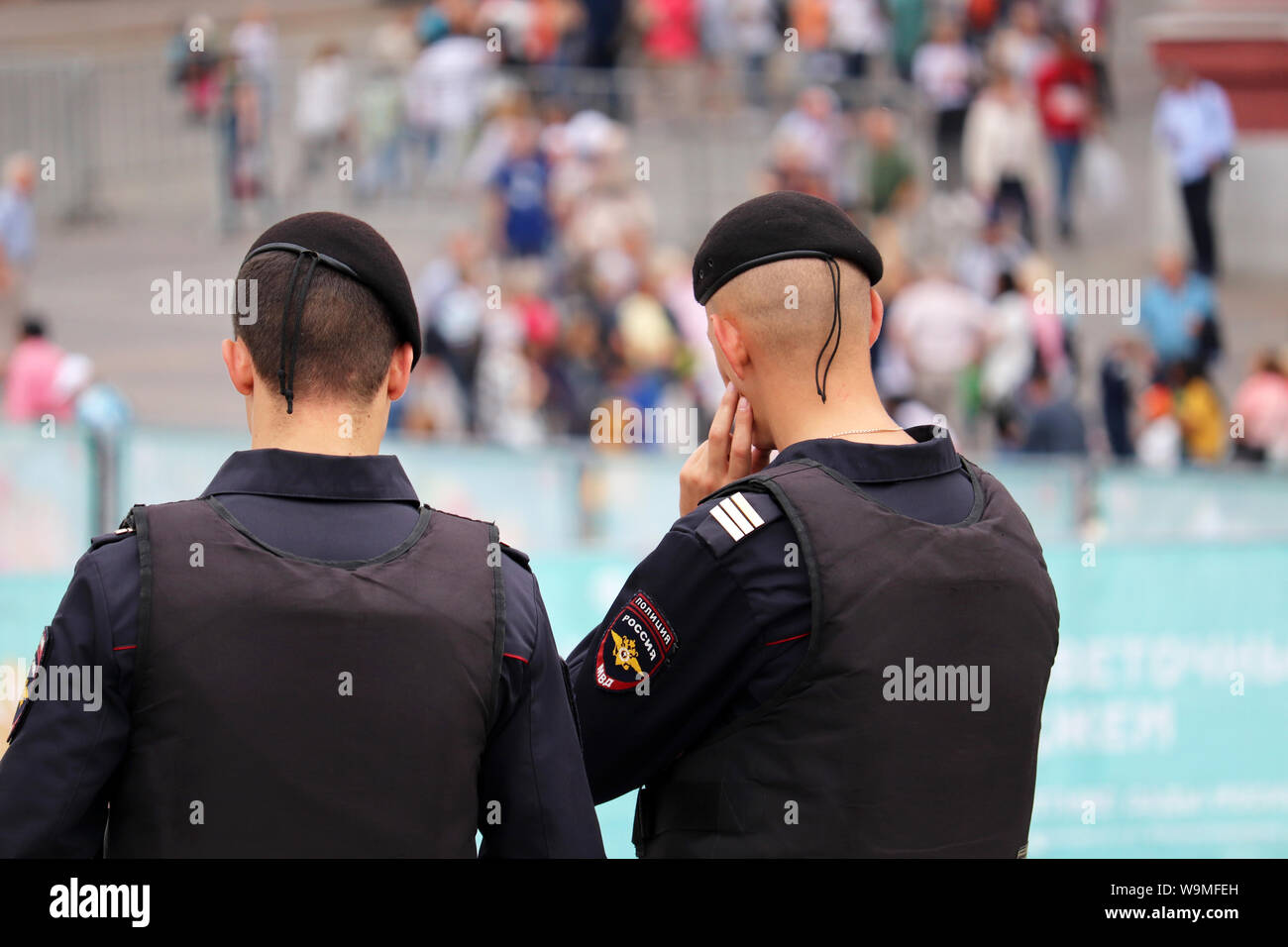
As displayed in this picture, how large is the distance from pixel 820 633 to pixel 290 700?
77 centimetres

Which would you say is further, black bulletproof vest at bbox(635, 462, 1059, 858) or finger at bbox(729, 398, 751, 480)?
finger at bbox(729, 398, 751, 480)

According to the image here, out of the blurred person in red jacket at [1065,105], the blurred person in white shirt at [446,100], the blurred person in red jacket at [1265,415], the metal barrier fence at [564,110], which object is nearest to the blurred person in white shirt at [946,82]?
the metal barrier fence at [564,110]

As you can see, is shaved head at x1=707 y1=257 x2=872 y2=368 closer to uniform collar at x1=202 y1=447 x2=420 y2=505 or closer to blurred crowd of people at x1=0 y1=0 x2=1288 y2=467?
Answer: uniform collar at x1=202 y1=447 x2=420 y2=505

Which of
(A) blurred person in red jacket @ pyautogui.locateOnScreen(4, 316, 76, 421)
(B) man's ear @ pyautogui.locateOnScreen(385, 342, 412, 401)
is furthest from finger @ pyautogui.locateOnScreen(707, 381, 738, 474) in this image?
(A) blurred person in red jacket @ pyautogui.locateOnScreen(4, 316, 76, 421)

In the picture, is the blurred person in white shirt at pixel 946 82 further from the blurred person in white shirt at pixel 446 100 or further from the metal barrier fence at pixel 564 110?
the blurred person in white shirt at pixel 446 100

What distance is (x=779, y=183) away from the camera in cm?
1504

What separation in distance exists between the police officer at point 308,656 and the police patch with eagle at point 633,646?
0.49ft

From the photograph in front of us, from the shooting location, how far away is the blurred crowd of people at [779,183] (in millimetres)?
12852

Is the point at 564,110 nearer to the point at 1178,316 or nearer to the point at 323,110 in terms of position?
the point at 323,110

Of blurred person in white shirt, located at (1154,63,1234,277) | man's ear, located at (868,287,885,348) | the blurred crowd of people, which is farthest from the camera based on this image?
blurred person in white shirt, located at (1154,63,1234,277)

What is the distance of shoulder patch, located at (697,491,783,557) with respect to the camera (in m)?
2.54
